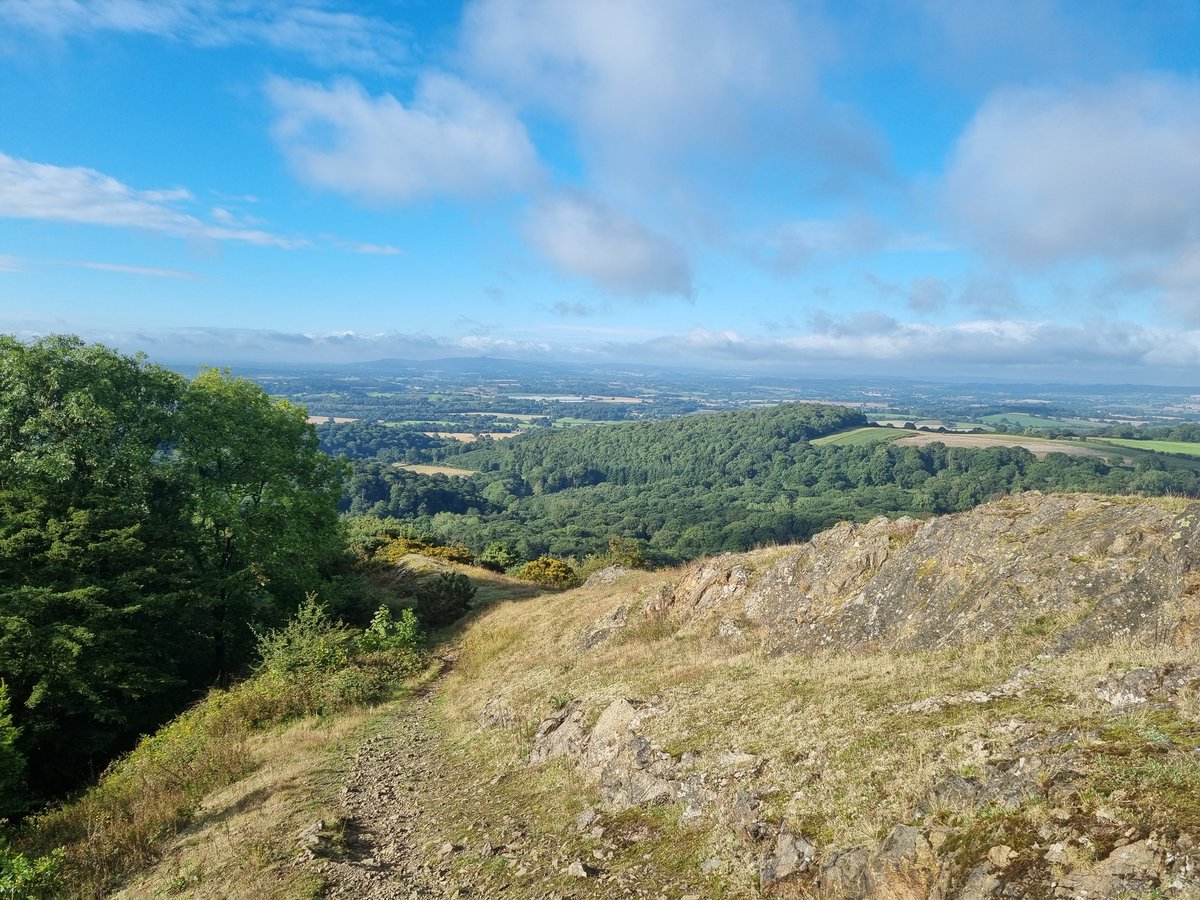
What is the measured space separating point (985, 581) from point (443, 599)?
76.8 ft

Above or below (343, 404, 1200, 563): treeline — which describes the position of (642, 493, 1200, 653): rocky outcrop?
above

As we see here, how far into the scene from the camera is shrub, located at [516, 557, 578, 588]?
38112mm

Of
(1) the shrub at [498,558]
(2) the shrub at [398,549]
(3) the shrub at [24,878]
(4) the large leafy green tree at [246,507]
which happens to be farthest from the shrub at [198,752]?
(1) the shrub at [498,558]

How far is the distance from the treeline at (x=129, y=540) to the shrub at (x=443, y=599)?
442 cm

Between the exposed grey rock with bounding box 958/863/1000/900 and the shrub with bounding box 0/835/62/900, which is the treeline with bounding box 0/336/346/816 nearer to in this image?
the shrub with bounding box 0/835/62/900

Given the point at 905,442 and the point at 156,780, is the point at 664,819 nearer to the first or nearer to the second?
the point at 156,780

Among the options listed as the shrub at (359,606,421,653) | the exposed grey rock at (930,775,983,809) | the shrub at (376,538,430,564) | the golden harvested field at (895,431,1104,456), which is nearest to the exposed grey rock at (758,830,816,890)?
the exposed grey rock at (930,775,983,809)

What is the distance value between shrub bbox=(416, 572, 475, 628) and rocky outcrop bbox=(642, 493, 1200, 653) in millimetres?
13786

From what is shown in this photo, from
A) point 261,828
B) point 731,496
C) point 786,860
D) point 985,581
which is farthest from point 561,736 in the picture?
point 731,496

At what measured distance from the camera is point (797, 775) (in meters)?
8.89

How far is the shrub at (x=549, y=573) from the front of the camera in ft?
125

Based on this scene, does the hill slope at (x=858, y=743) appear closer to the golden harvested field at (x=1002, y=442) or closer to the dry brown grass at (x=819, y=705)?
the dry brown grass at (x=819, y=705)

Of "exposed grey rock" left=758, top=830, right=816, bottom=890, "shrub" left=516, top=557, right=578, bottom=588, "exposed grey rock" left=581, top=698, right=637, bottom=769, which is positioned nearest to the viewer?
"exposed grey rock" left=758, top=830, right=816, bottom=890

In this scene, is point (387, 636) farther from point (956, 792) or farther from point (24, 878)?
point (956, 792)
